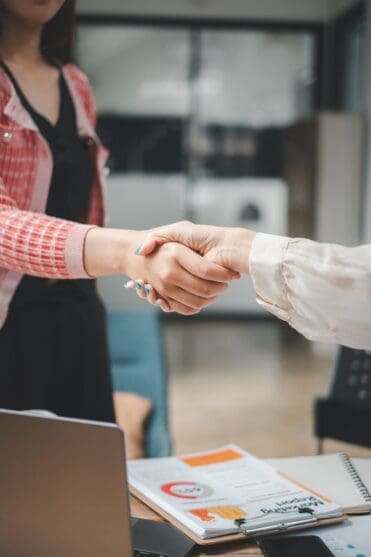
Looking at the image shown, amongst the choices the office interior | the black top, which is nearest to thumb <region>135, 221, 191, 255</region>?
the black top

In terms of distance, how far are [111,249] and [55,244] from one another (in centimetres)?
9

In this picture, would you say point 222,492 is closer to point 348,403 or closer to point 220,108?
point 348,403

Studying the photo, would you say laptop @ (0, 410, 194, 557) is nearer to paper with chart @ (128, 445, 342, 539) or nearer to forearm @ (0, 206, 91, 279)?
paper with chart @ (128, 445, 342, 539)

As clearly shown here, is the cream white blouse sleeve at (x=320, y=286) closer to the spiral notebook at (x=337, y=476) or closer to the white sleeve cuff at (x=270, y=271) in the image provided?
the white sleeve cuff at (x=270, y=271)

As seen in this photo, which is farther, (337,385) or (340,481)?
(337,385)

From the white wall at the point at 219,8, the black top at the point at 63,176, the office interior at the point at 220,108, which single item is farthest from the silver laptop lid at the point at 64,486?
the white wall at the point at 219,8

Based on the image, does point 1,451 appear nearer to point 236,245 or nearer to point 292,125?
point 236,245

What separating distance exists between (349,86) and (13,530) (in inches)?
270

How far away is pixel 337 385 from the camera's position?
2371 millimetres

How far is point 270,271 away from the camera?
Result: 38.2 inches

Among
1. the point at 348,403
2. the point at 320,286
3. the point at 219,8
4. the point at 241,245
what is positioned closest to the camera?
the point at 320,286

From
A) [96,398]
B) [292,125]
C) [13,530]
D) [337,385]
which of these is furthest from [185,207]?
[13,530]

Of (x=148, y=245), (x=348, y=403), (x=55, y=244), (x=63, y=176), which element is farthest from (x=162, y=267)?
(x=348, y=403)

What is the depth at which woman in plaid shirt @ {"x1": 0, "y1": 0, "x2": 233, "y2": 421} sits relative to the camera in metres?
1.14
